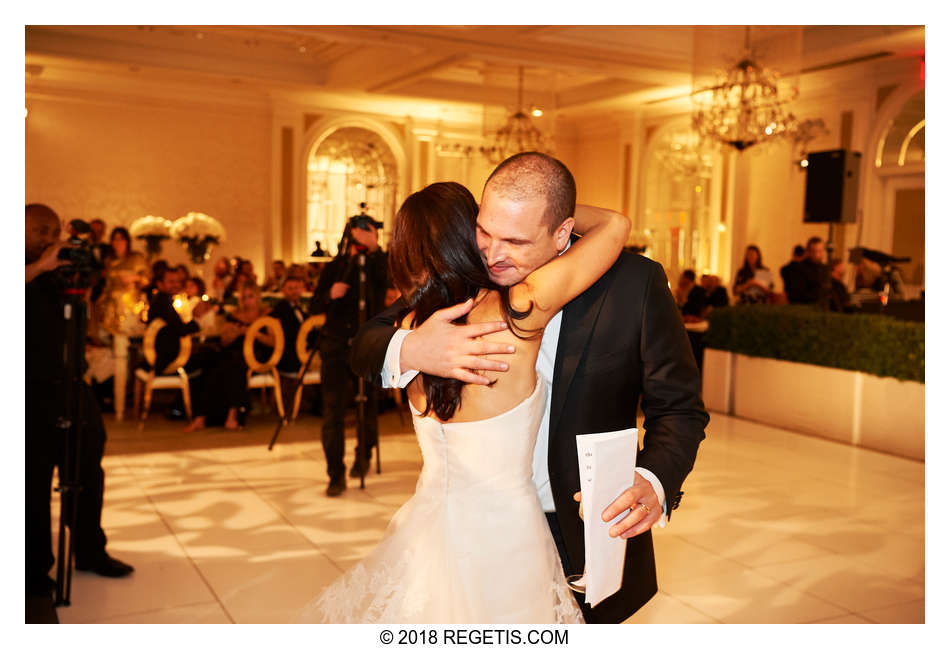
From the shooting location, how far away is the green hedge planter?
6168mm

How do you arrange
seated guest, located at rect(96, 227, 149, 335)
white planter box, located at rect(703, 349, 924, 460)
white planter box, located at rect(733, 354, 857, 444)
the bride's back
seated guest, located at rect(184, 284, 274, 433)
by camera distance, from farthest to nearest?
seated guest, located at rect(96, 227, 149, 335) → seated guest, located at rect(184, 284, 274, 433) → white planter box, located at rect(733, 354, 857, 444) → white planter box, located at rect(703, 349, 924, 460) → the bride's back

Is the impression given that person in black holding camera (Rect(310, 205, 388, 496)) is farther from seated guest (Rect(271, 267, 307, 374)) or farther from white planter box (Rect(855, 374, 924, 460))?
white planter box (Rect(855, 374, 924, 460))

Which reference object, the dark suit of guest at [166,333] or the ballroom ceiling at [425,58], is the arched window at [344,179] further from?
the dark suit of guest at [166,333]

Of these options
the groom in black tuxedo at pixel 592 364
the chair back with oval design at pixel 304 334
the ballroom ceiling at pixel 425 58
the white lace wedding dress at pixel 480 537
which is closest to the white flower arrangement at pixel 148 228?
the ballroom ceiling at pixel 425 58

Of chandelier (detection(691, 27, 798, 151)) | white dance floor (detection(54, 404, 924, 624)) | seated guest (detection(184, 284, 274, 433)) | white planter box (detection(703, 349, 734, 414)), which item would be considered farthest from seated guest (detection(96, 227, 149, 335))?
chandelier (detection(691, 27, 798, 151))

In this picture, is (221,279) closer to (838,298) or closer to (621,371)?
(838,298)

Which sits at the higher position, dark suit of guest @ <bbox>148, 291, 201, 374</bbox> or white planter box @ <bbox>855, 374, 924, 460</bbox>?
dark suit of guest @ <bbox>148, 291, 201, 374</bbox>

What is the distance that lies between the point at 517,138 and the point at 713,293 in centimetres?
374

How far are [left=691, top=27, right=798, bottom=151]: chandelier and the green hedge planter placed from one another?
171cm

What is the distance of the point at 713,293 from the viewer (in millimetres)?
9570
